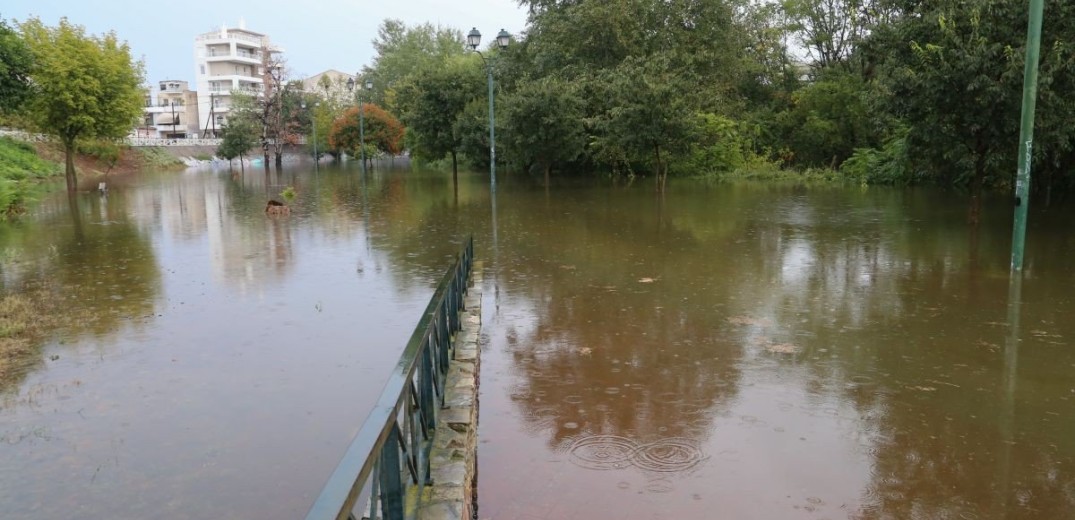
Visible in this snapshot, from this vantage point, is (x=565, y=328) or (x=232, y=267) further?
(x=232, y=267)

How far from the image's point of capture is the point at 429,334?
4938 millimetres

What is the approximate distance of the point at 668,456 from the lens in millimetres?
5500

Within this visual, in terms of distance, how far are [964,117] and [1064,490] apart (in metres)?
12.4

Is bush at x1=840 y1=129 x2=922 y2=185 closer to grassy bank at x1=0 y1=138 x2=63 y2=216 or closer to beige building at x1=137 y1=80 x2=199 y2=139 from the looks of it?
grassy bank at x1=0 y1=138 x2=63 y2=216

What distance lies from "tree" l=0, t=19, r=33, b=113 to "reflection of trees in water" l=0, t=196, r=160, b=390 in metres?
A: 10.7

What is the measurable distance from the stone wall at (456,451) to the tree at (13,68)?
1126 inches

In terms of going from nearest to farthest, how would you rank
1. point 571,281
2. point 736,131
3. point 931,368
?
1. point 931,368
2. point 571,281
3. point 736,131

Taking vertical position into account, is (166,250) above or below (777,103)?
below

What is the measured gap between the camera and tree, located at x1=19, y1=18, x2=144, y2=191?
99.5 ft

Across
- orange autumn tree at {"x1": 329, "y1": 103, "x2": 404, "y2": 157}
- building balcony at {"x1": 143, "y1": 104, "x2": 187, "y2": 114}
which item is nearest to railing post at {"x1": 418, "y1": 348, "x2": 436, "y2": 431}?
orange autumn tree at {"x1": 329, "y1": 103, "x2": 404, "y2": 157}

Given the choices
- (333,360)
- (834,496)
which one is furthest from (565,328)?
(834,496)

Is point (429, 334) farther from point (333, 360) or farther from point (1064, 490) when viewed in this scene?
point (1064, 490)

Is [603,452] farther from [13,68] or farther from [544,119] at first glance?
[13,68]

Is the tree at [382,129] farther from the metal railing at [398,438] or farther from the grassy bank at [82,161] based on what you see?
the metal railing at [398,438]
